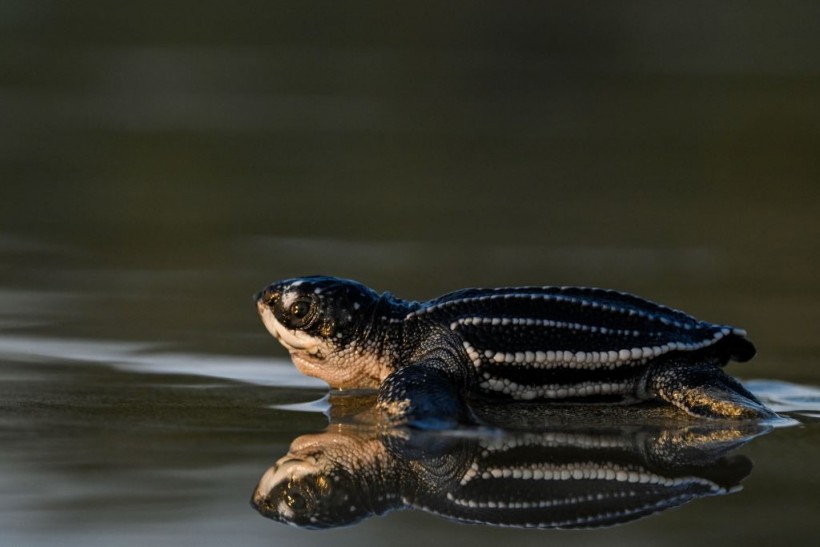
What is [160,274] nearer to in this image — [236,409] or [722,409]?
[236,409]

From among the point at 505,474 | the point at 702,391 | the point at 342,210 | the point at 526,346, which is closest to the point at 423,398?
the point at 526,346

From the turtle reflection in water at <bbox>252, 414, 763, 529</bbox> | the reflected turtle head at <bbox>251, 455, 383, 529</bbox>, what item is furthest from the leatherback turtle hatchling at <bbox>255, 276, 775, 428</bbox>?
the reflected turtle head at <bbox>251, 455, 383, 529</bbox>

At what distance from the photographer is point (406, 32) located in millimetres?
18297

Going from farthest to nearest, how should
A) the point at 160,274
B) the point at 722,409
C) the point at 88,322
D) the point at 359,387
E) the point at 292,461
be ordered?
the point at 160,274, the point at 88,322, the point at 359,387, the point at 722,409, the point at 292,461

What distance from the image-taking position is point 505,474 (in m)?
4.38

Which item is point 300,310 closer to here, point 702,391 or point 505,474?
point 505,474

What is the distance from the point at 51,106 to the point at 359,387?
30.7 ft

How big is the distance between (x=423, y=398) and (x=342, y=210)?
508 centimetres

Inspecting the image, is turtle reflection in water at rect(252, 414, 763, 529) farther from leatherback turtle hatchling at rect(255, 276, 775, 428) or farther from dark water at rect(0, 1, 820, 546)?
leatherback turtle hatchling at rect(255, 276, 775, 428)

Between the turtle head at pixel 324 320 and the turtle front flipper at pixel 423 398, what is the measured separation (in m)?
0.34

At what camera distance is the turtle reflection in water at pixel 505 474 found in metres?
4.02

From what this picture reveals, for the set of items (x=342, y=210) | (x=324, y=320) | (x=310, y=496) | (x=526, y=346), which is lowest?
(x=310, y=496)

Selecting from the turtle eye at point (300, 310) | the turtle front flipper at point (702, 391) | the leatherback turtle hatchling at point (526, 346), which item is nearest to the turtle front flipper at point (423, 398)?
the leatherback turtle hatchling at point (526, 346)

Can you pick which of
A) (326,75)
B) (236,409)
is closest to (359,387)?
(236,409)
